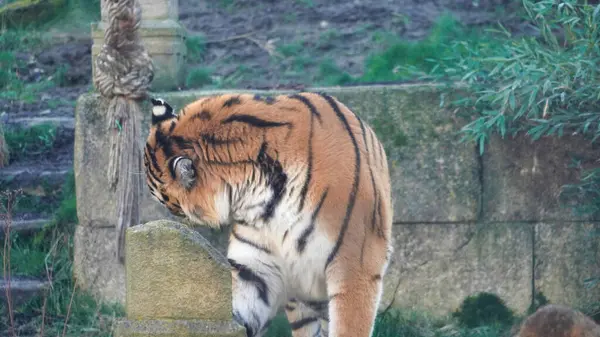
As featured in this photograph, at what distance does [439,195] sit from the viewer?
6.12 meters

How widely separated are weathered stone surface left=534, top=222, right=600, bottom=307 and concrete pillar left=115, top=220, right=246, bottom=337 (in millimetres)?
3408

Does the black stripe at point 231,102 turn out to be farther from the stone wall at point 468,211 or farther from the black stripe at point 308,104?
the stone wall at point 468,211

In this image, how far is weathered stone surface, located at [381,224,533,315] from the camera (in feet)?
20.2

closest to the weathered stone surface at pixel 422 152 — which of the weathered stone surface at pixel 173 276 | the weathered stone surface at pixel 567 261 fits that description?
the weathered stone surface at pixel 567 261

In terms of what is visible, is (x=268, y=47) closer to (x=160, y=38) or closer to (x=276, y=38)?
(x=276, y=38)

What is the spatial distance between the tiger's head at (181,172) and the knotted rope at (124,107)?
1.42m

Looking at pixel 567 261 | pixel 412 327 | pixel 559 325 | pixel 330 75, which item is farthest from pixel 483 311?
pixel 330 75

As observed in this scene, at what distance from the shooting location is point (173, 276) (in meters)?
3.20

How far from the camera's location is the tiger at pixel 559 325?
5.41 metres

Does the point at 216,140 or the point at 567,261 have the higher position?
the point at 216,140

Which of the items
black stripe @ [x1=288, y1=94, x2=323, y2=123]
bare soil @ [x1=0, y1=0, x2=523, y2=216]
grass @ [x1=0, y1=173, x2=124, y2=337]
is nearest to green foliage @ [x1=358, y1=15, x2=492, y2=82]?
bare soil @ [x1=0, y1=0, x2=523, y2=216]

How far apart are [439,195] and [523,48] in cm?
102

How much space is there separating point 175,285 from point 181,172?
4.06ft

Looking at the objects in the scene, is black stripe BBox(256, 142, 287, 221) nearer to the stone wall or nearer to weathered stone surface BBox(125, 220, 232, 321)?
weathered stone surface BBox(125, 220, 232, 321)
